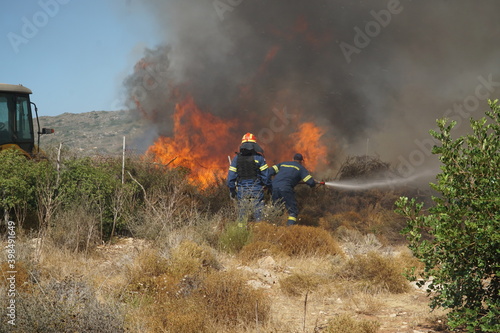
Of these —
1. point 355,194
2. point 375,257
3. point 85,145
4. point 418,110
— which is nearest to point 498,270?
point 375,257

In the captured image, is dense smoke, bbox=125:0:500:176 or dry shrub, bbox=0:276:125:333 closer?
dry shrub, bbox=0:276:125:333

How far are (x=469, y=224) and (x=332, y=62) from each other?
14.7 metres

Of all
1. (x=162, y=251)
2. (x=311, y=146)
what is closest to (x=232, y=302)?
(x=162, y=251)

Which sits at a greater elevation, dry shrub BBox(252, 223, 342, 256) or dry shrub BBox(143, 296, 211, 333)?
dry shrub BBox(252, 223, 342, 256)

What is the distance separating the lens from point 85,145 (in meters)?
49.4

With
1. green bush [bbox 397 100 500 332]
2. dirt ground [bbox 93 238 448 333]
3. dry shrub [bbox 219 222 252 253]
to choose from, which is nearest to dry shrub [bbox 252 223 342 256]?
dry shrub [bbox 219 222 252 253]

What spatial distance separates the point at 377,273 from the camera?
21.6 ft

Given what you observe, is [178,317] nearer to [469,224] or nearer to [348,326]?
[348,326]

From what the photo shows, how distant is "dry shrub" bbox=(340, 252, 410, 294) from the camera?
641cm

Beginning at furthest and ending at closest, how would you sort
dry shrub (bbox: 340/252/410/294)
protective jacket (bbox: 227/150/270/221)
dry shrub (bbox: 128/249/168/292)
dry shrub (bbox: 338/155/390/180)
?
dry shrub (bbox: 338/155/390/180) < protective jacket (bbox: 227/150/270/221) < dry shrub (bbox: 340/252/410/294) < dry shrub (bbox: 128/249/168/292)

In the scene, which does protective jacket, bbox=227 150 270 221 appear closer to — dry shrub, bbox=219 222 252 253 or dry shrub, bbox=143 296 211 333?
dry shrub, bbox=219 222 252 253

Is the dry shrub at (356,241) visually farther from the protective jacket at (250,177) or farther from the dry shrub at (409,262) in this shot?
the protective jacket at (250,177)

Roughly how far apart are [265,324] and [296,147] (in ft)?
36.3

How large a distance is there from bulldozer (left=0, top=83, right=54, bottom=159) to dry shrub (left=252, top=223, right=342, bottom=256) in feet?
16.5
